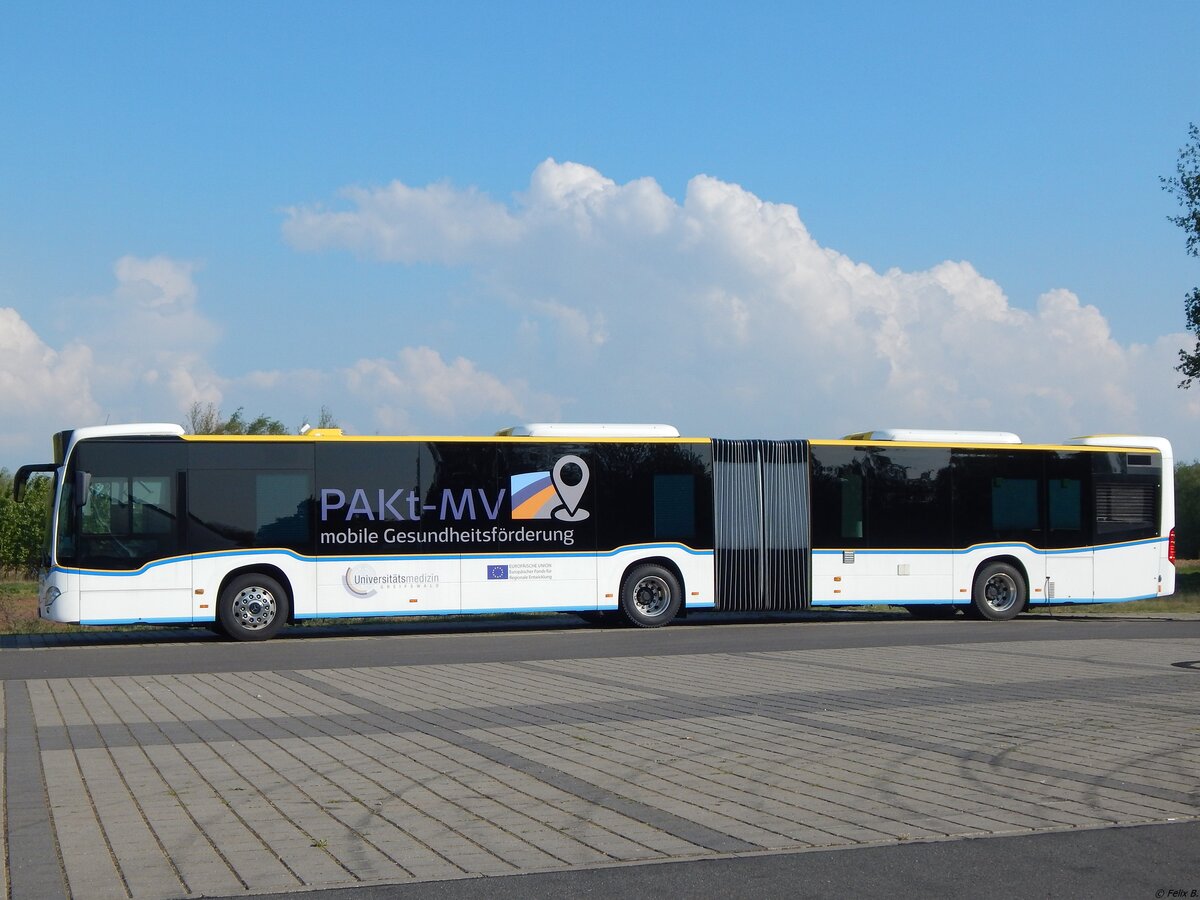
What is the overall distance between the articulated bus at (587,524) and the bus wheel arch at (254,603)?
33 millimetres

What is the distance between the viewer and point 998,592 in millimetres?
24500

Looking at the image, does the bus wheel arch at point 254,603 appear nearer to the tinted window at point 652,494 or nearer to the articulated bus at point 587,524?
the articulated bus at point 587,524

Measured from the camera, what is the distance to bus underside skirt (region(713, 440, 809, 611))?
23031mm

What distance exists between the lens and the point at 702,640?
19.8 meters

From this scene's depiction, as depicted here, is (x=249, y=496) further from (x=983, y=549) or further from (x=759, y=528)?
(x=983, y=549)

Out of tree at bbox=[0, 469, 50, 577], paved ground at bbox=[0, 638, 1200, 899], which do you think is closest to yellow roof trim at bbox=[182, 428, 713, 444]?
paved ground at bbox=[0, 638, 1200, 899]

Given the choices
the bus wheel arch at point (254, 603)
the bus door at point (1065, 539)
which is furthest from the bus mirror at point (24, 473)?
the bus door at point (1065, 539)

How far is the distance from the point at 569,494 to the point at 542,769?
1399cm

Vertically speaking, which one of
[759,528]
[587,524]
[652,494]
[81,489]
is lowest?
[759,528]

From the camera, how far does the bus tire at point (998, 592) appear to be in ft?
79.5

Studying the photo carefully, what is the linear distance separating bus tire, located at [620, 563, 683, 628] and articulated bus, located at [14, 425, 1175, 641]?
0.04 meters

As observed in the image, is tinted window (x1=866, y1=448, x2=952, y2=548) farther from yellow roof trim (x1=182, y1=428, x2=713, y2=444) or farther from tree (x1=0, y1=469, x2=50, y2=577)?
tree (x1=0, y1=469, x2=50, y2=577)

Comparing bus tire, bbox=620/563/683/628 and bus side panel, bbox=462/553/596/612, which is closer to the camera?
bus side panel, bbox=462/553/596/612

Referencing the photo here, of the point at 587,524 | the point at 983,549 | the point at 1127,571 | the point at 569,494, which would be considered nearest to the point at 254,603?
the point at 569,494
